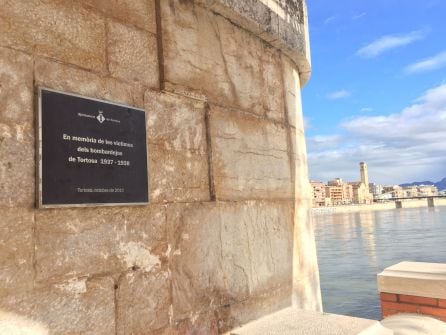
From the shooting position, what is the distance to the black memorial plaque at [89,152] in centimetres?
188

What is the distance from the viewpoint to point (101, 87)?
2.17 m

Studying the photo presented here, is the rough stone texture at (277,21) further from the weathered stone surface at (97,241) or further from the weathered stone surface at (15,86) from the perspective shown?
the weathered stone surface at (97,241)

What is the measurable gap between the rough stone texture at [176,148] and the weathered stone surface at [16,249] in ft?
2.49

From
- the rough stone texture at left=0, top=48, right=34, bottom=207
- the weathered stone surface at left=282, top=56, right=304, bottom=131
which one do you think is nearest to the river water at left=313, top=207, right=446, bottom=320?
the weathered stone surface at left=282, top=56, right=304, bottom=131

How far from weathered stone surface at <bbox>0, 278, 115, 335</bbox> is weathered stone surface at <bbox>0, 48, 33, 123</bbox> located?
0.80m

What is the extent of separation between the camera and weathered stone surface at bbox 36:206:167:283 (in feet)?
6.03

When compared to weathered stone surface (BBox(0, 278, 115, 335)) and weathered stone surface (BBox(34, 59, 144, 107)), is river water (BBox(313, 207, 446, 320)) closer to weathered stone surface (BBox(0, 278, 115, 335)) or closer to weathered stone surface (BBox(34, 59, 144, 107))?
weathered stone surface (BBox(0, 278, 115, 335))

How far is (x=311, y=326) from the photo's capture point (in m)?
2.64

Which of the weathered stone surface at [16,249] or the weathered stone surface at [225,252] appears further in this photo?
the weathered stone surface at [225,252]

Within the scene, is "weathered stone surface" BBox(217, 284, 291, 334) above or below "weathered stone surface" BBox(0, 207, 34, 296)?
below

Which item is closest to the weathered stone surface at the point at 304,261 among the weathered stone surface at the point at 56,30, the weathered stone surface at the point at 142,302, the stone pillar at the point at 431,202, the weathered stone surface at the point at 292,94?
the weathered stone surface at the point at 292,94

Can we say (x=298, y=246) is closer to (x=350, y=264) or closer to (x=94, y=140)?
(x=94, y=140)

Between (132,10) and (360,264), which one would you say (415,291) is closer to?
(132,10)

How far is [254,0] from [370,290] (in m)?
16.9
